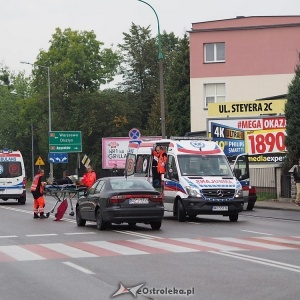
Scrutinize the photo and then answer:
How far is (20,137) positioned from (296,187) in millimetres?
68938

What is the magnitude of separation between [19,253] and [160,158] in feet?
42.4

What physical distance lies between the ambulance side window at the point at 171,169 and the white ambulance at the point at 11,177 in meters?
16.8

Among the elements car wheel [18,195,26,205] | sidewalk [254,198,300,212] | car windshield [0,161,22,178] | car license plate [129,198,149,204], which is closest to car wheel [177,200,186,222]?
car license plate [129,198,149,204]

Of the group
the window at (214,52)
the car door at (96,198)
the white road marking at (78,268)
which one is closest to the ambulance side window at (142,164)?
the car door at (96,198)

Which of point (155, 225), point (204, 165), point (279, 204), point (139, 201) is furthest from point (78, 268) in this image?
point (279, 204)

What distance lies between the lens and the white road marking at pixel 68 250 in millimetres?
16219

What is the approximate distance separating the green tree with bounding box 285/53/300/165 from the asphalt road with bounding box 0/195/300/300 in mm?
13475

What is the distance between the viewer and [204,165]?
89.6 ft

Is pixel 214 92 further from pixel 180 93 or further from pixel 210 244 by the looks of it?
pixel 210 244

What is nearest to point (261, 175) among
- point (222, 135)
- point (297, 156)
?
point (222, 135)

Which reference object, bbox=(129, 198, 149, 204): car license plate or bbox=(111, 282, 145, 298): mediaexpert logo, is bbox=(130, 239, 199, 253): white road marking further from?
bbox=(111, 282, 145, 298): mediaexpert logo

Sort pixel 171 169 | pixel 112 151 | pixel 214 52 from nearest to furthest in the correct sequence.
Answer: pixel 171 169 < pixel 214 52 < pixel 112 151

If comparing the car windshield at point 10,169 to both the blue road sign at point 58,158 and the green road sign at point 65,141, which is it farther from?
the green road sign at point 65,141

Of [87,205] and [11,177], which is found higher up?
[11,177]
